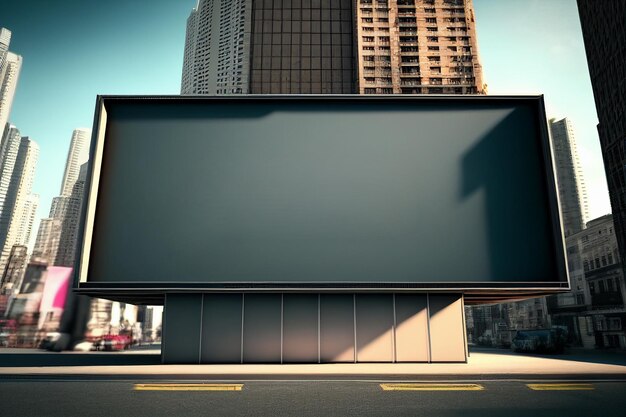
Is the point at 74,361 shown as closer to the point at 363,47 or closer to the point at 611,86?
the point at 611,86

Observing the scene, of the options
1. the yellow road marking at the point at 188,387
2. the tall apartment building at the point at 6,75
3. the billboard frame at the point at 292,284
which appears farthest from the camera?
the tall apartment building at the point at 6,75

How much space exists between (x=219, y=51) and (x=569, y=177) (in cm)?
12766

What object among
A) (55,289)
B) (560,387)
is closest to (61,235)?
(55,289)

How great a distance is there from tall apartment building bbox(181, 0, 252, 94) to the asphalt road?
5127 inches

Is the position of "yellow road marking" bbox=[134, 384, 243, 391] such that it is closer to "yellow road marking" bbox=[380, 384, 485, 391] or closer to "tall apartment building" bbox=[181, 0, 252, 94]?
"yellow road marking" bbox=[380, 384, 485, 391]

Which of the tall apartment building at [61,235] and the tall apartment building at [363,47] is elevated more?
the tall apartment building at [363,47]

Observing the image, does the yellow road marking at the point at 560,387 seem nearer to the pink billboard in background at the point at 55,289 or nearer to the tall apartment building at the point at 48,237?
the pink billboard in background at the point at 55,289

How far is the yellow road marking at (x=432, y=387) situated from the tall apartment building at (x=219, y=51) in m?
131

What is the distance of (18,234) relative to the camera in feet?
564

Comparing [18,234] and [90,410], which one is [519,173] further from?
[18,234]

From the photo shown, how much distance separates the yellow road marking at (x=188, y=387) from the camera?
958 centimetres

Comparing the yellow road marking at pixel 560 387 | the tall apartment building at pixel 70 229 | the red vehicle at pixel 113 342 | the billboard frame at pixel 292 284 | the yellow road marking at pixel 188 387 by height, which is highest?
the tall apartment building at pixel 70 229

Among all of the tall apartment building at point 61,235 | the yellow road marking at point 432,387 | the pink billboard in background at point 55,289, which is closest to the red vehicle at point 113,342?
the pink billboard in background at point 55,289

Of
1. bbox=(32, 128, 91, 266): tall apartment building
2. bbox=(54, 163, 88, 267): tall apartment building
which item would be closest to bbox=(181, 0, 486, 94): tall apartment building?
bbox=(32, 128, 91, 266): tall apartment building
